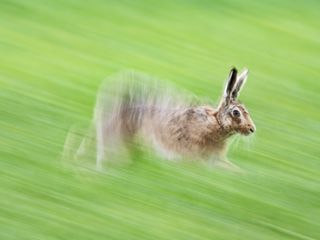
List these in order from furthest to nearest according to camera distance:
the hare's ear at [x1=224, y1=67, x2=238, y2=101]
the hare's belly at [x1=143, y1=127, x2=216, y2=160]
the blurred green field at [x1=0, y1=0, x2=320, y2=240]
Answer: the hare's belly at [x1=143, y1=127, x2=216, y2=160] < the hare's ear at [x1=224, y1=67, x2=238, y2=101] < the blurred green field at [x1=0, y1=0, x2=320, y2=240]

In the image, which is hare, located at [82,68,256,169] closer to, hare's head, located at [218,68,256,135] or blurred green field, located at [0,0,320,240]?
hare's head, located at [218,68,256,135]

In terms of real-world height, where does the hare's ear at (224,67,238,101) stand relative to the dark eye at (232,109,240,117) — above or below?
above

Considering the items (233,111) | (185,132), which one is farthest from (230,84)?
(185,132)

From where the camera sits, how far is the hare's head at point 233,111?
22.3 feet

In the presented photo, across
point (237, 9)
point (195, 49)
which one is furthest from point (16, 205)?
point (237, 9)

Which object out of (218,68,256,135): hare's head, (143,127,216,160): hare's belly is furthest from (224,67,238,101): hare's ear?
(143,127,216,160): hare's belly

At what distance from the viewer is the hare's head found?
6788 mm

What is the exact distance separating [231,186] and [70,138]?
934 mm

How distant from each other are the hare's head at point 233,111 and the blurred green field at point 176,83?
28 centimetres

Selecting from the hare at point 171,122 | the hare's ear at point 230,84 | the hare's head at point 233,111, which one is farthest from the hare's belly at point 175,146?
the hare's ear at point 230,84

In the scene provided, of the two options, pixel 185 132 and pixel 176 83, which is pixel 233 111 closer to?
pixel 185 132

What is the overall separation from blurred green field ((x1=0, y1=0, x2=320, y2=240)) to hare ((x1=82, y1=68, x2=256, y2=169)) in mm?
119

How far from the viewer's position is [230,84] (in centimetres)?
676

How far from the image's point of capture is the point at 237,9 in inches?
397
